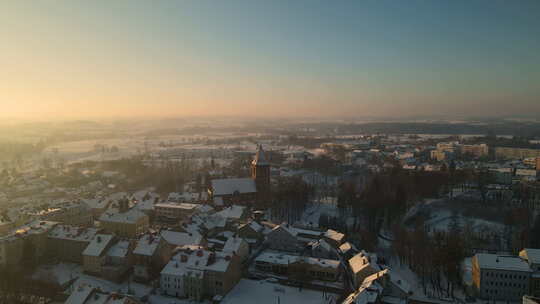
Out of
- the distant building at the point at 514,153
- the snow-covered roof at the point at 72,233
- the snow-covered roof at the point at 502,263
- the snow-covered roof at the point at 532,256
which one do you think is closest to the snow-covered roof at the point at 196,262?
the snow-covered roof at the point at 72,233

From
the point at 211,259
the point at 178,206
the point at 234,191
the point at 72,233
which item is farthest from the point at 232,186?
the point at 211,259

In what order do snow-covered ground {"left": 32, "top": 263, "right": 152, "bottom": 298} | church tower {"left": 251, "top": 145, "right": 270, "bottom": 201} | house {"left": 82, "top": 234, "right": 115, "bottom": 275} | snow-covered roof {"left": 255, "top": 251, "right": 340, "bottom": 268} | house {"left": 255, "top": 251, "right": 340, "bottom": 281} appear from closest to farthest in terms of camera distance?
1. snow-covered ground {"left": 32, "top": 263, "right": 152, "bottom": 298}
2. house {"left": 255, "top": 251, "right": 340, "bottom": 281}
3. snow-covered roof {"left": 255, "top": 251, "right": 340, "bottom": 268}
4. house {"left": 82, "top": 234, "right": 115, "bottom": 275}
5. church tower {"left": 251, "top": 145, "right": 270, "bottom": 201}

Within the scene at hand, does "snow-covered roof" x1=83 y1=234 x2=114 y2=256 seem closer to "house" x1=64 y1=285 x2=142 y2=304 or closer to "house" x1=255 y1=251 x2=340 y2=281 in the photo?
"house" x1=64 y1=285 x2=142 y2=304

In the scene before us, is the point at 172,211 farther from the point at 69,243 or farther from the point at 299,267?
the point at 299,267

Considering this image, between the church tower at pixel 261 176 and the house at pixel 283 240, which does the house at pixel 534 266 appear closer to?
the house at pixel 283 240

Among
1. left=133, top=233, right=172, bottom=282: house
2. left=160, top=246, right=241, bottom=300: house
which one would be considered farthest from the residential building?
left=160, top=246, right=241, bottom=300: house

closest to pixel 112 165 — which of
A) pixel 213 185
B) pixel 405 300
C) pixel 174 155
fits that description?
pixel 174 155
